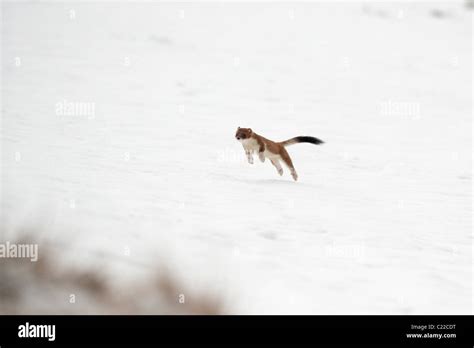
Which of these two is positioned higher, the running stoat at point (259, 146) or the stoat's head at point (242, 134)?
the stoat's head at point (242, 134)

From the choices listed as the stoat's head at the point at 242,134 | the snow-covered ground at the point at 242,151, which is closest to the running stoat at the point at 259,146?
the stoat's head at the point at 242,134

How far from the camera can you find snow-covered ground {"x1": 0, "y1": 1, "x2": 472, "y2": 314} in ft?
18.1

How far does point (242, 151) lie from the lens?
12.7m

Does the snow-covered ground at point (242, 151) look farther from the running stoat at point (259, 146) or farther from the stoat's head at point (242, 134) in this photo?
the stoat's head at point (242, 134)

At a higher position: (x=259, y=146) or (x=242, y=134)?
(x=242, y=134)

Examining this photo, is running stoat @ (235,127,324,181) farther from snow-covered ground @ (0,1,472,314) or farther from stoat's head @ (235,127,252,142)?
snow-covered ground @ (0,1,472,314)

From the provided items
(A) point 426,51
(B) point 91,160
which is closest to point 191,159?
(B) point 91,160

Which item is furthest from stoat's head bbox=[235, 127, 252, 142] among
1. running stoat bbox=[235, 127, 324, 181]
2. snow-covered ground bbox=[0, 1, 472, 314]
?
snow-covered ground bbox=[0, 1, 472, 314]

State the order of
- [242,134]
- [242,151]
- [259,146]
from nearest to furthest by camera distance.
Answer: [242,134] < [259,146] < [242,151]

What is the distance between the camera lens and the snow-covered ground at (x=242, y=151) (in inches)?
218

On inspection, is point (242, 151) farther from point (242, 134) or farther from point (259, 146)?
point (242, 134)

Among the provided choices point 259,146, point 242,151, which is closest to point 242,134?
point 259,146

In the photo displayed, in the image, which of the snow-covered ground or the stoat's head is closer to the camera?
the snow-covered ground

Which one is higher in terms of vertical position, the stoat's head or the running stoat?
the stoat's head
